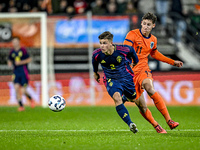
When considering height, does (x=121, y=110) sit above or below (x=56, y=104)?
above

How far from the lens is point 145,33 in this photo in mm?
7824

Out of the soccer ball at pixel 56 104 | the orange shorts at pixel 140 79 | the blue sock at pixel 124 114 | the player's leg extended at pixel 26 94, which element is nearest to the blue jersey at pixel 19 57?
the player's leg extended at pixel 26 94

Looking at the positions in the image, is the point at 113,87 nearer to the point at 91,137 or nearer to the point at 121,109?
the point at 121,109

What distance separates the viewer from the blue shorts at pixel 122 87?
7.04 m

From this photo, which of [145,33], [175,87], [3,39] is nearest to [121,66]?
[145,33]

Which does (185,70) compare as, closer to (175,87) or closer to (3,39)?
(175,87)

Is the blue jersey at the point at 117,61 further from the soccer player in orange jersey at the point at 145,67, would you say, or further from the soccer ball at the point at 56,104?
the soccer ball at the point at 56,104

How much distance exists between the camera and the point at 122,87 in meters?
7.15

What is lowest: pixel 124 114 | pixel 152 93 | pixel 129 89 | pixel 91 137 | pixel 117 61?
pixel 91 137

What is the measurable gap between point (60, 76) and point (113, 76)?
8.53 meters

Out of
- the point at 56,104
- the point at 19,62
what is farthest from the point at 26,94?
the point at 56,104

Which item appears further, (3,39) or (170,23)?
(170,23)

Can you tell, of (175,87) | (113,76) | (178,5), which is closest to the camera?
(113,76)

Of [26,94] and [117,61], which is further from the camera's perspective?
[26,94]
